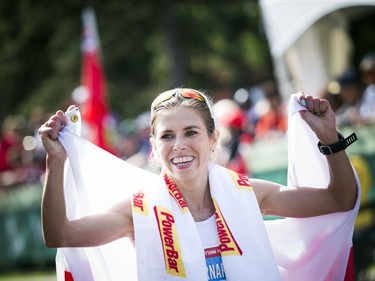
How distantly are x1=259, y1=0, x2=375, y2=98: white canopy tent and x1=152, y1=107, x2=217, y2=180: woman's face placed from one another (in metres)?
7.24

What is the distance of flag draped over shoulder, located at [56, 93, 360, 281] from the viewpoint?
3936mm

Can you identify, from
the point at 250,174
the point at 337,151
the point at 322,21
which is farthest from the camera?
the point at 322,21

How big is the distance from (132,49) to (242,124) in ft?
61.0

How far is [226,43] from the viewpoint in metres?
28.9

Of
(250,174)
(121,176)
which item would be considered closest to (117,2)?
(250,174)

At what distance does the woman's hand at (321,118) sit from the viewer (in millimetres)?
4027

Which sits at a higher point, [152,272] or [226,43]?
[226,43]

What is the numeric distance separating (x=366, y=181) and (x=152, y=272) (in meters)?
4.84

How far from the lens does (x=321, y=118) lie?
4.05 meters

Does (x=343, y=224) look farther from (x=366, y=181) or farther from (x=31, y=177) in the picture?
(x=31, y=177)

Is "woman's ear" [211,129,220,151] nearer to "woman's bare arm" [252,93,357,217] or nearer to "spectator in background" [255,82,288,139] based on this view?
"woman's bare arm" [252,93,357,217]

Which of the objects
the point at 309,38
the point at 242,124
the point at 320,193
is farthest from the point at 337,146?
the point at 309,38

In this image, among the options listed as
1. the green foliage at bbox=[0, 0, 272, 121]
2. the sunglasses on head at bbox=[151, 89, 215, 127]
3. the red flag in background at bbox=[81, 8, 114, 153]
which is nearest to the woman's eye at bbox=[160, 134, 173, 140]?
the sunglasses on head at bbox=[151, 89, 215, 127]

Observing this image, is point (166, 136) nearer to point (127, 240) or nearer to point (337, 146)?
point (127, 240)
